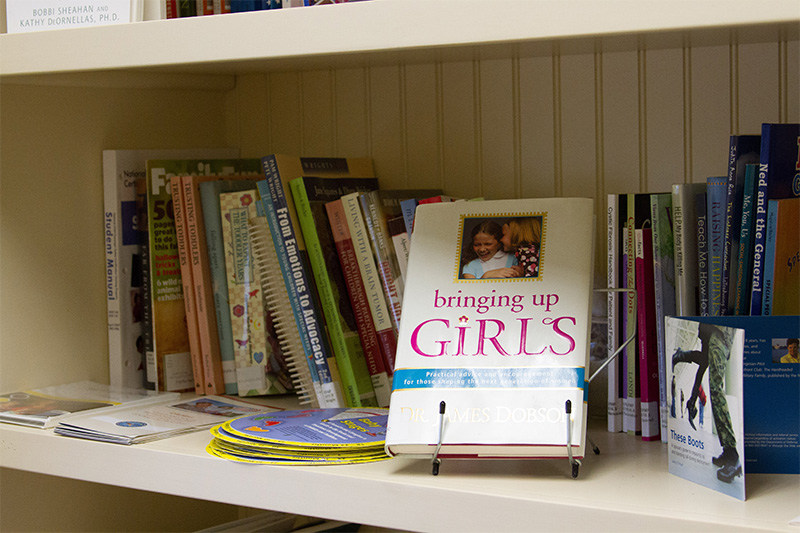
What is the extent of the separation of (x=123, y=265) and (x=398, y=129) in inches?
16.0

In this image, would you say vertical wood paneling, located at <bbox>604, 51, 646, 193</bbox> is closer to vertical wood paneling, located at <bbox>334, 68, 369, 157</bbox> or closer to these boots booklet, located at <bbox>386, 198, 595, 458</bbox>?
these boots booklet, located at <bbox>386, 198, 595, 458</bbox>

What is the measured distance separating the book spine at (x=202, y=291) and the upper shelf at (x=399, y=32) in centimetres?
25

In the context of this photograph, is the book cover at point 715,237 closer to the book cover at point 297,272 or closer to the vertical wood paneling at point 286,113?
the book cover at point 297,272

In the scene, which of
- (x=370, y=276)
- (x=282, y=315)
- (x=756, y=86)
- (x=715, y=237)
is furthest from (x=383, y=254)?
(x=756, y=86)

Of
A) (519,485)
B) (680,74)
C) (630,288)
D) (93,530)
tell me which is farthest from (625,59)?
(93,530)

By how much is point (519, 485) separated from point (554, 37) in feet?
1.19

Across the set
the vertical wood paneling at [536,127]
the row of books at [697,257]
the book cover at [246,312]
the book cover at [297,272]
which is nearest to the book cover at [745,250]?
the row of books at [697,257]

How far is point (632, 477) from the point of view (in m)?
0.70

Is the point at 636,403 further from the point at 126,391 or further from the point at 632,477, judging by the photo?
the point at 126,391

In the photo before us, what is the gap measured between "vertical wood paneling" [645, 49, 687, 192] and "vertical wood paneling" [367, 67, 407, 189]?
326mm

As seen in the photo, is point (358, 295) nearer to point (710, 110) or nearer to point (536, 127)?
point (536, 127)

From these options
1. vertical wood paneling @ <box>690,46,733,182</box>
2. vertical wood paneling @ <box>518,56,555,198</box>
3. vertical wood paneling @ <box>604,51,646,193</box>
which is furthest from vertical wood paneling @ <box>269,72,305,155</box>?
vertical wood paneling @ <box>690,46,733,182</box>

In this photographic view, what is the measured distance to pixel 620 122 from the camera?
3.22 feet

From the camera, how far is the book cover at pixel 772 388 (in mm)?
697
